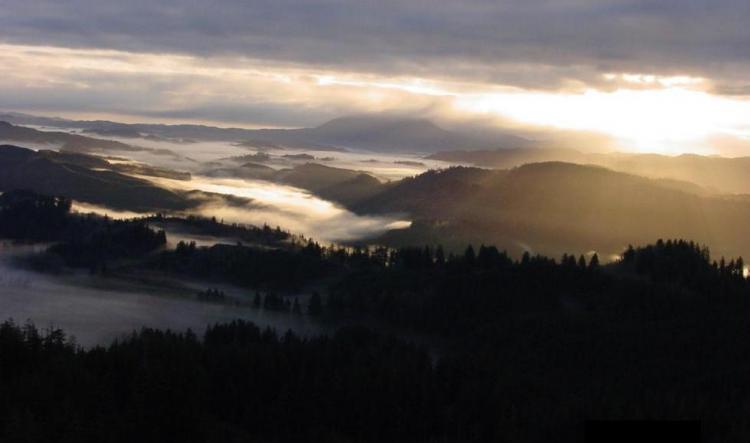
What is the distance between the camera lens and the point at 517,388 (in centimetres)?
15875

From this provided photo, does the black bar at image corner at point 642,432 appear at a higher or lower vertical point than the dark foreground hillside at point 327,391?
higher

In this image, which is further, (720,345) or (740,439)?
(720,345)

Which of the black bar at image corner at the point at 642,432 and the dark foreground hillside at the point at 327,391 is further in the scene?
the dark foreground hillside at the point at 327,391

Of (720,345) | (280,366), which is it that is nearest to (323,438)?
(280,366)

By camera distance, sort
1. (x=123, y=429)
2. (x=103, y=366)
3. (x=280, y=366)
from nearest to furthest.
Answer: (x=123, y=429) → (x=103, y=366) → (x=280, y=366)

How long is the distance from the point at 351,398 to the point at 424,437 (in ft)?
44.7

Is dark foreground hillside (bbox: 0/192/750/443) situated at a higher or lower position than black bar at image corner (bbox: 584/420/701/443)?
lower

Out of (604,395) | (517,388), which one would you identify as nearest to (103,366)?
(517,388)

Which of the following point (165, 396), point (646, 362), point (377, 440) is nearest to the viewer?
point (165, 396)

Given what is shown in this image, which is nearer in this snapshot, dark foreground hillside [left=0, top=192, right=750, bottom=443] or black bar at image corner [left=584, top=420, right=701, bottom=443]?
black bar at image corner [left=584, top=420, right=701, bottom=443]

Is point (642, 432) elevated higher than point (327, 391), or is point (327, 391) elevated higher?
point (642, 432)

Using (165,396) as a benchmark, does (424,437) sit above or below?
below

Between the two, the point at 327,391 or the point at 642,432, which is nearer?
the point at 642,432

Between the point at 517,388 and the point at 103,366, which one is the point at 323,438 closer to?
the point at 103,366
